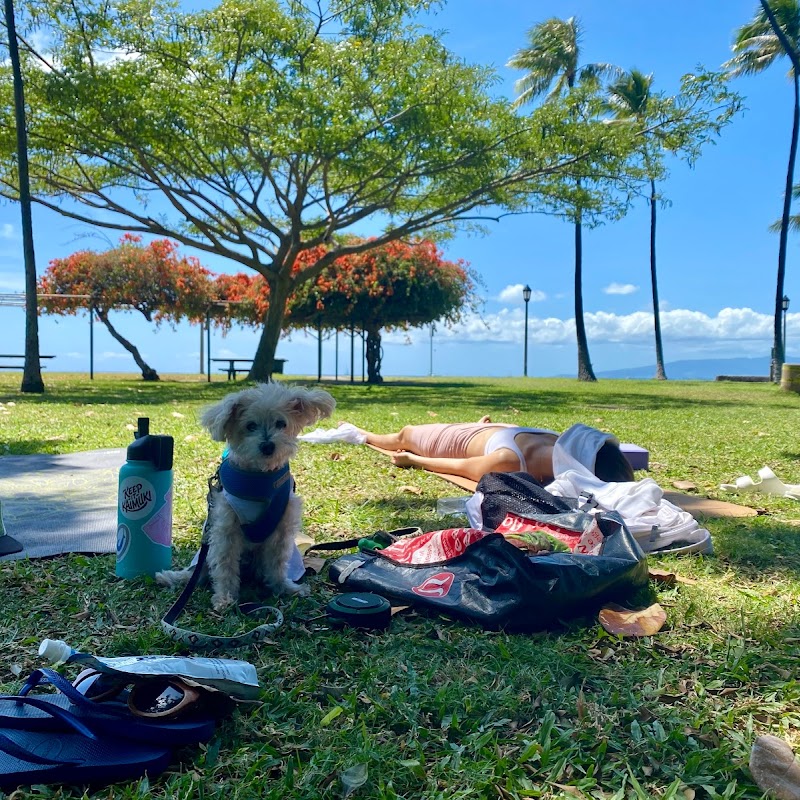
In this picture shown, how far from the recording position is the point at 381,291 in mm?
23469

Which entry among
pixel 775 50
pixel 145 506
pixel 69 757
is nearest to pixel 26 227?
pixel 145 506

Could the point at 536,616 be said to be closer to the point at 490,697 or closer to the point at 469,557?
the point at 469,557

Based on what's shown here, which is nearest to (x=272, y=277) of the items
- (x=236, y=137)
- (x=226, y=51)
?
(x=236, y=137)

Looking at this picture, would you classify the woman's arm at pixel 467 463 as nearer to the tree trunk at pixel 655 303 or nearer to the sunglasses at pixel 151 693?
the sunglasses at pixel 151 693

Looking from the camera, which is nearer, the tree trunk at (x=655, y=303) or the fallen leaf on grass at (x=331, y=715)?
the fallen leaf on grass at (x=331, y=715)

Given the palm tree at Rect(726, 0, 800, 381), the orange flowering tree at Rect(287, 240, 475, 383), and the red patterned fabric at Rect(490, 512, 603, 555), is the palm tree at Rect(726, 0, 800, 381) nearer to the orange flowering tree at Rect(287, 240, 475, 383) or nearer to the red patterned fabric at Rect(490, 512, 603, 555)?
the orange flowering tree at Rect(287, 240, 475, 383)

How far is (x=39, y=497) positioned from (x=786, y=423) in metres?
10.7

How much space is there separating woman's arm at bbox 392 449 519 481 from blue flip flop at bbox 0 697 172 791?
394 cm

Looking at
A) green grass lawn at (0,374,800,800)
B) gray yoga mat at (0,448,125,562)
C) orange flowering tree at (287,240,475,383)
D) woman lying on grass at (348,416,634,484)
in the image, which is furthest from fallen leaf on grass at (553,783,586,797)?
orange flowering tree at (287,240,475,383)

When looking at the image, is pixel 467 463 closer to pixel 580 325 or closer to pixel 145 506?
pixel 145 506

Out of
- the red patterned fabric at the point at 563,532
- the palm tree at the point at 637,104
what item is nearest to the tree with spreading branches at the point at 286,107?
the palm tree at the point at 637,104

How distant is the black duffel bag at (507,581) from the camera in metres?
A: 2.86

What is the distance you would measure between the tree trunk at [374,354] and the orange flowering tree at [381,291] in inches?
1.4

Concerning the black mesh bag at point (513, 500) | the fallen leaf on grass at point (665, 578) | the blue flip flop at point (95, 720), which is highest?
the black mesh bag at point (513, 500)
